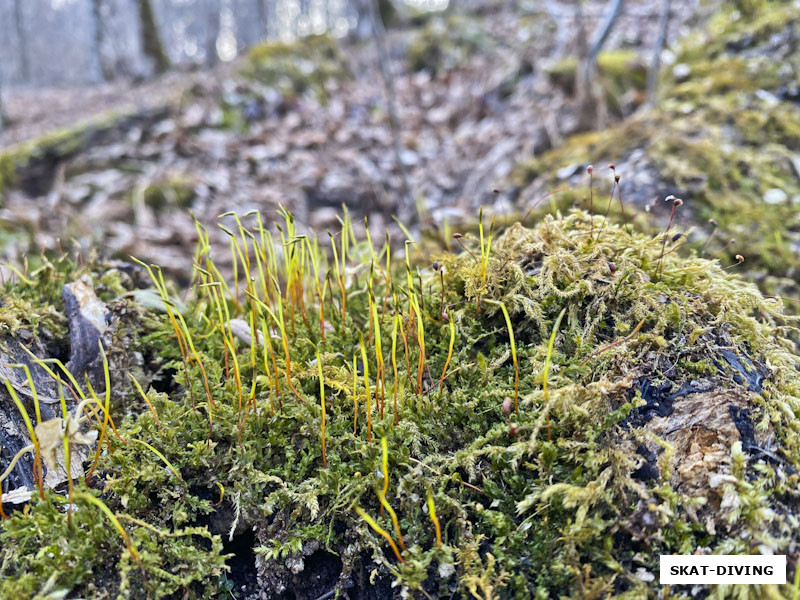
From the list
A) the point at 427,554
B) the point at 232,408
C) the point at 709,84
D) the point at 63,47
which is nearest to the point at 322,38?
the point at 709,84

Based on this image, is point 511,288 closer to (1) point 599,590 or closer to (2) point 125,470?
(1) point 599,590

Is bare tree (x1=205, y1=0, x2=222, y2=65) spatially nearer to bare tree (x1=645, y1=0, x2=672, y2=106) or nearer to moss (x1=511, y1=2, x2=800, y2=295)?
bare tree (x1=645, y1=0, x2=672, y2=106)

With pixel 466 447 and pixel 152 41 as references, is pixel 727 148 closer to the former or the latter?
pixel 466 447

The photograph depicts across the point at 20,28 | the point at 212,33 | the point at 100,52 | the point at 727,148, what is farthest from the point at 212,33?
the point at 20,28

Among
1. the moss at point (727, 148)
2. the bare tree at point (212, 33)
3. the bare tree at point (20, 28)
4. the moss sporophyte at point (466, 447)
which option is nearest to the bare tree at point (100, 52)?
the bare tree at point (212, 33)

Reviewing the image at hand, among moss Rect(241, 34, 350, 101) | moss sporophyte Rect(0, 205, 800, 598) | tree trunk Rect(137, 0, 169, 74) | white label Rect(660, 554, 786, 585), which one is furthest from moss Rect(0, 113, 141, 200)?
white label Rect(660, 554, 786, 585)

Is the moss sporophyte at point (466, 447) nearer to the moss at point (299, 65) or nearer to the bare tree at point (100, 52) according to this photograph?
the moss at point (299, 65)
